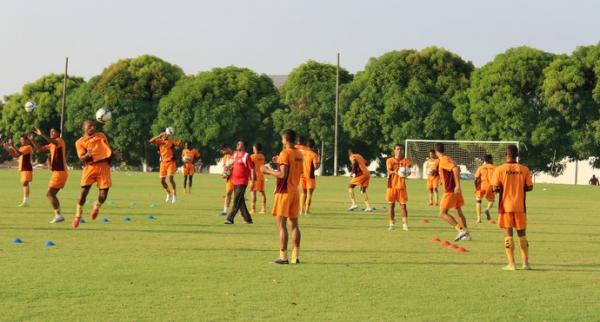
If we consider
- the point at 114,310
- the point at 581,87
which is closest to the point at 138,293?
the point at 114,310

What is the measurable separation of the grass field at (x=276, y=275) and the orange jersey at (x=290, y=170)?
1.09 m

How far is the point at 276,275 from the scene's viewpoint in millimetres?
12406

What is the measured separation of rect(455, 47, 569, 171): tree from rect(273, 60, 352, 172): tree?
11.4 meters

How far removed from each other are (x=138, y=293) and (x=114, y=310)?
1.08 meters

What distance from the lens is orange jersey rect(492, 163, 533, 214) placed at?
525 inches

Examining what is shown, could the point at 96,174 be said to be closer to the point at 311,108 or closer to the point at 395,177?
the point at 395,177

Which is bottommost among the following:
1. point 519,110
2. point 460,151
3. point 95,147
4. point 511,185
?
point 511,185

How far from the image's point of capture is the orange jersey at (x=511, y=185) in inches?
525

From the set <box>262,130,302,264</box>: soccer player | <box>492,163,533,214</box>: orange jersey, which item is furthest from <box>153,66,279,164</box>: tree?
<box>492,163,533,214</box>: orange jersey

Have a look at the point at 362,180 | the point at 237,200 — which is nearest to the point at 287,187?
the point at 237,200

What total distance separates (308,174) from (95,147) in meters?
7.15

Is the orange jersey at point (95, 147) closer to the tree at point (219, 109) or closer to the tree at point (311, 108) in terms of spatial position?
the tree at point (311, 108)

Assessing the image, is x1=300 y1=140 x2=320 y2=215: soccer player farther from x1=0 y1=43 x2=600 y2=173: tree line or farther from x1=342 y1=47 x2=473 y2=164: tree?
x1=342 y1=47 x2=473 y2=164: tree

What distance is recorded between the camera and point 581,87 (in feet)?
206
